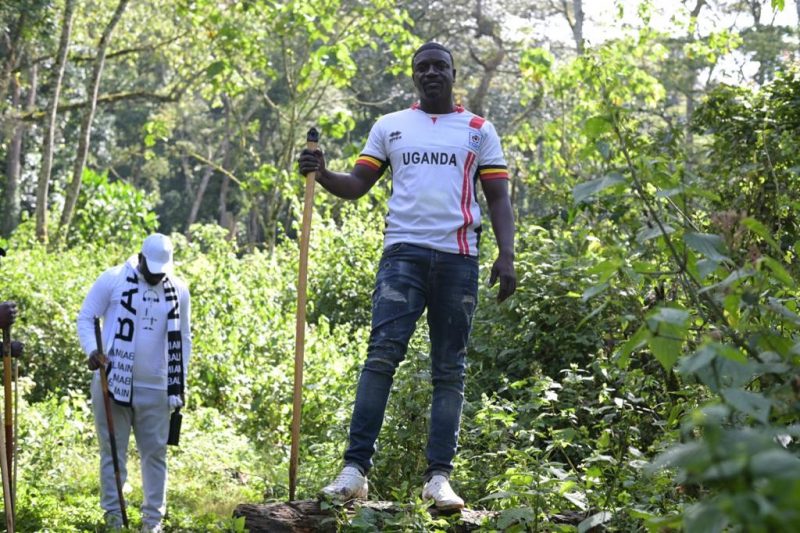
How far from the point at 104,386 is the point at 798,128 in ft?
16.7

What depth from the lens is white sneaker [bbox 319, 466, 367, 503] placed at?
475cm

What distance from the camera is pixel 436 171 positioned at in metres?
5.05

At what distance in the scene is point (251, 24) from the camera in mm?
17422

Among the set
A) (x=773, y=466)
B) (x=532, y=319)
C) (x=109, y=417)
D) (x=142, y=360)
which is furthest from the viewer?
(x=532, y=319)

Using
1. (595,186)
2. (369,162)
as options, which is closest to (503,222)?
(369,162)

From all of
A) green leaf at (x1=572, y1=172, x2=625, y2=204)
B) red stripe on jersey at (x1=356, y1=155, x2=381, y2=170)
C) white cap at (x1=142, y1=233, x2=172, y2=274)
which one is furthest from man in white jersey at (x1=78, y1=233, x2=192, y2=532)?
green leaf at (x1=572, y1=172, x2=625, y2=204)

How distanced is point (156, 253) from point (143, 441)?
3.83 ft

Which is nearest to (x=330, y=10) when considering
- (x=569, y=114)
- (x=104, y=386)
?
(x=569, y=114)

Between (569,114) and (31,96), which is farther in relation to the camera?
(31,96)

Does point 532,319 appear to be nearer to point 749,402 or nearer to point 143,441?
point 143,441

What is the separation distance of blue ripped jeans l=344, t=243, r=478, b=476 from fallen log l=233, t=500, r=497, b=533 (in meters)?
0.23

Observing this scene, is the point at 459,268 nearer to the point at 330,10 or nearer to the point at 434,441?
the point at 434,441

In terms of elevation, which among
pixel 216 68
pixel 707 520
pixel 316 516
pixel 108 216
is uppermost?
pixel 216 68

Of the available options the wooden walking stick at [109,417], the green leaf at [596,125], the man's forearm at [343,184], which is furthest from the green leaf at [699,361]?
the wooden walking stick at [109,417]
